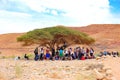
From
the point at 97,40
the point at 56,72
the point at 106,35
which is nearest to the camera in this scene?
the point at 56,72

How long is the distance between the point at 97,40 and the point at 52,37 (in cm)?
4529

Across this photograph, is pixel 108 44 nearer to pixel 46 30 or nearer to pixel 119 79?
pixel 46 30

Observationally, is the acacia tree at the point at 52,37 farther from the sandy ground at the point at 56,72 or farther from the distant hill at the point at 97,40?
the distant hill at the point at 97,40

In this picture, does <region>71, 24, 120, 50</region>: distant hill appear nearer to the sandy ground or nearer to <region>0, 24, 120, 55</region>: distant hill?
<region>0, 24, 120, 55</region>: distant hill

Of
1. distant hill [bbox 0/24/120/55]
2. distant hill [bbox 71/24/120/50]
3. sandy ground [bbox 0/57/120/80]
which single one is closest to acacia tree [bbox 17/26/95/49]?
sandy ground [bbox 0/57/120/80]

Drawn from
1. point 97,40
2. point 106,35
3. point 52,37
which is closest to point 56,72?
point 52,37

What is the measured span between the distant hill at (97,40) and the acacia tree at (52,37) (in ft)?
81.8

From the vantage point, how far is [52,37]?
39.4 m

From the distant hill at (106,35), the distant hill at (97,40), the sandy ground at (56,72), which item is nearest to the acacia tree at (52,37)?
the sandy ground at (56,72)

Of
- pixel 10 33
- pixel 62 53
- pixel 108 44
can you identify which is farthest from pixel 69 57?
pixel 10 33

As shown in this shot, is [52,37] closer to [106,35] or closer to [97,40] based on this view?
[97,40]

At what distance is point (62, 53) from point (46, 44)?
9395mm

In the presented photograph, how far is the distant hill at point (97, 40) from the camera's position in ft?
234

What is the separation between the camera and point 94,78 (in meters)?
13.5
